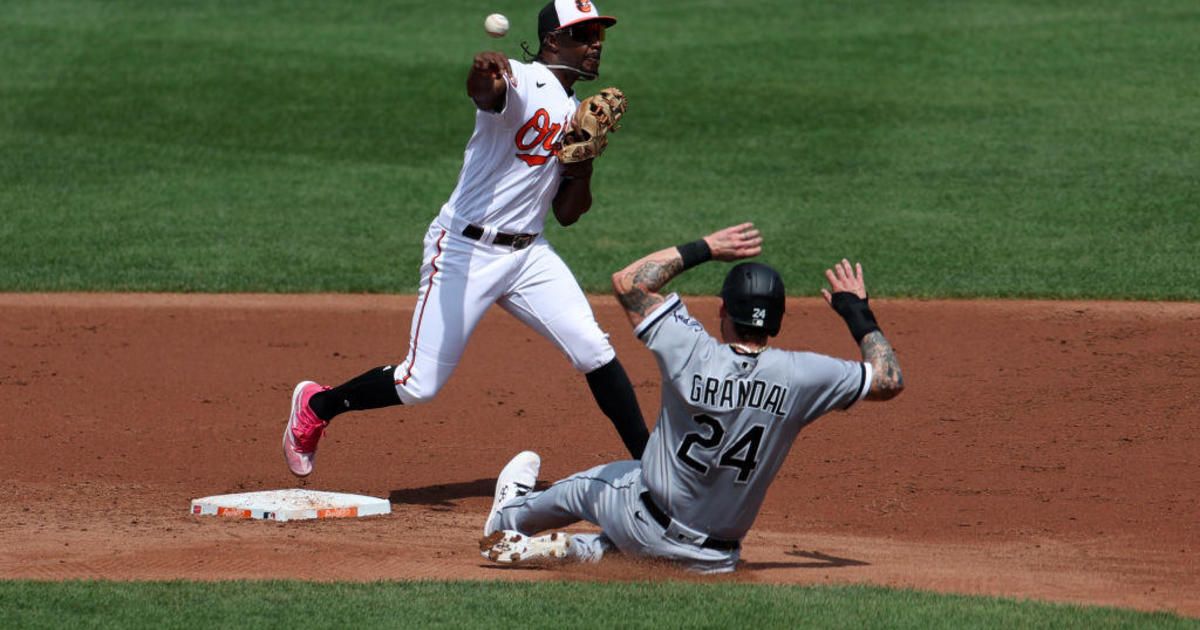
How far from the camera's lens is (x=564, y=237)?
13.0m

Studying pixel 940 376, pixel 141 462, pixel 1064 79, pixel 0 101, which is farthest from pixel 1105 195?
pixel 0 101

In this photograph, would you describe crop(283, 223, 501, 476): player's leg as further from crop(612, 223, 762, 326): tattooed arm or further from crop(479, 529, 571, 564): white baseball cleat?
crop(612, 223, 762, 326): tattooed arm

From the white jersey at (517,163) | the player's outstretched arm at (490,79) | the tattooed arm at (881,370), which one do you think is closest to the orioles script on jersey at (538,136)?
the white jersey at (517,163)

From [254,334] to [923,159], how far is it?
751 cm

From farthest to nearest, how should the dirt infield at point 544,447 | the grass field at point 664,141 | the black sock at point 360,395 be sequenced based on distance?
the grass field at point 664,141 → the black sock at point 360,395 → the dirt infield at point 544,447

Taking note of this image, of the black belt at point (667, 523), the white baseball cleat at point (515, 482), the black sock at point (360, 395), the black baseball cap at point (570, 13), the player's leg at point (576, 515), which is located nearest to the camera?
the black belt at point (667, 523)

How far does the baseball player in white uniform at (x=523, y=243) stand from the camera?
6402 millimetres

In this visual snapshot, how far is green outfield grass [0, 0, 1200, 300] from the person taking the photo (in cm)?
1212

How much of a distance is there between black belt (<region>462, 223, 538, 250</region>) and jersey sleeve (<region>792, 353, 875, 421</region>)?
5.92ft

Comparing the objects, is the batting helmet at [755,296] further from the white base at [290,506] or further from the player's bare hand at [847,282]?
the white base at [290,506]

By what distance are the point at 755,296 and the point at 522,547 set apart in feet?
4.34

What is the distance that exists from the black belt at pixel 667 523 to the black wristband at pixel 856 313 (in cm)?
85

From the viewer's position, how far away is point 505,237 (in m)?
6.48

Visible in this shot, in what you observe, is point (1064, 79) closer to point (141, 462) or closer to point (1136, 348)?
point (1136, 348)
